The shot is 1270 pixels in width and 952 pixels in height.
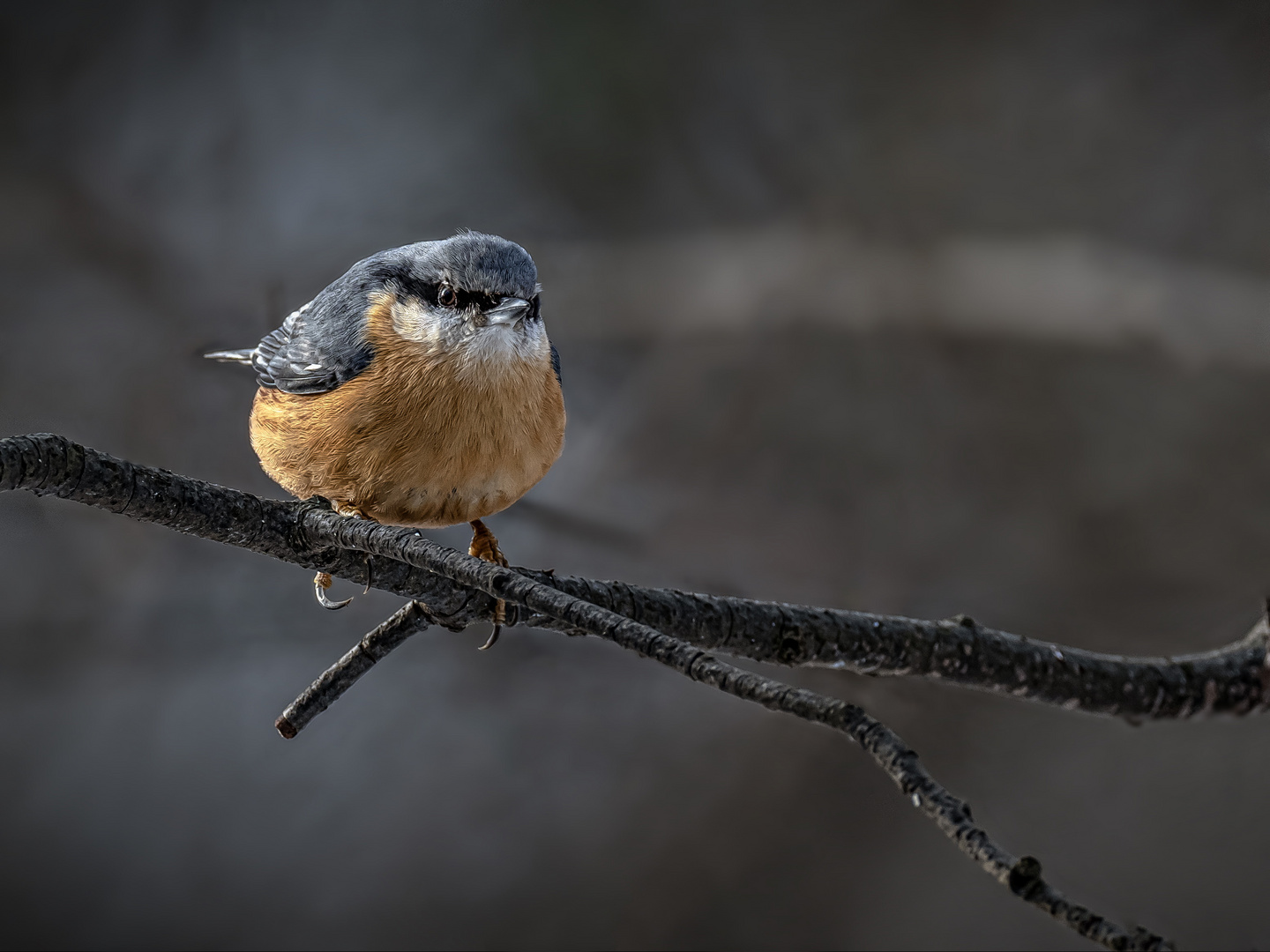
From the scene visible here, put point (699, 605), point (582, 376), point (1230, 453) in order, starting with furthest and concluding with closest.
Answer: point (582, 376)
point (1230, 453)
point (699, 605)

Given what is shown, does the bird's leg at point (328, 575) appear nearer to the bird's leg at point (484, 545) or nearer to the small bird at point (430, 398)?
the small bird at point (430, 398)

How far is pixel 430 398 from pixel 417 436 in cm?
5

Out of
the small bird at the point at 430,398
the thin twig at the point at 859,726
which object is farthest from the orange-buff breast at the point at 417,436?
the thin twig at the point at 859,726

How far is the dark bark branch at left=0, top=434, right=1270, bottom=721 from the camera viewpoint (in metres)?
0.88

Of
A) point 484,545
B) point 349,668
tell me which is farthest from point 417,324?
point 349,668

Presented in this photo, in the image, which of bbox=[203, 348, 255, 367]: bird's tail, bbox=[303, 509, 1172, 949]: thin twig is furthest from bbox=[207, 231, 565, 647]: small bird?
bbox=[303, 509, 1172, 949]: thin twig

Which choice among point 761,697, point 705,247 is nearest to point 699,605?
point 761,697

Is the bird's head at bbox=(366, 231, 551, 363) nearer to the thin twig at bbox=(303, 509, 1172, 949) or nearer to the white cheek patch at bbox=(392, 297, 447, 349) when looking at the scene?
the white cheek patch at bbox=(392, 297, 447, 349)

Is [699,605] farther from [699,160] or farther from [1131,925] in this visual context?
[699,160]

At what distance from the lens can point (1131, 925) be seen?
544 millimetres

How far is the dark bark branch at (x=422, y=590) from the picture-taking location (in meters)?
0.57

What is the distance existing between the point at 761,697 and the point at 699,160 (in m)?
1.59

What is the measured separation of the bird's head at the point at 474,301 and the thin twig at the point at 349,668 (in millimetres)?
329

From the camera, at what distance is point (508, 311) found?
120cm
